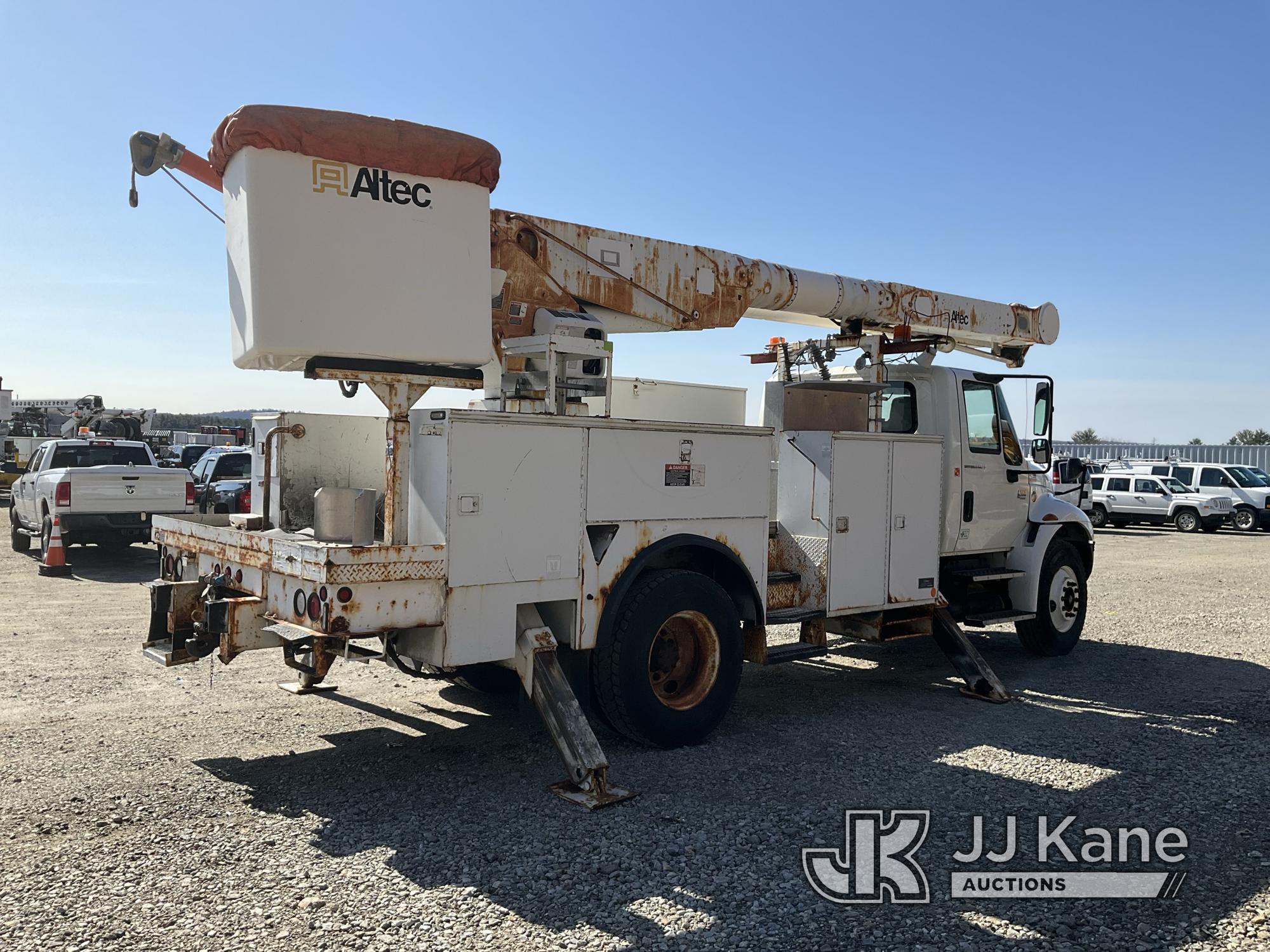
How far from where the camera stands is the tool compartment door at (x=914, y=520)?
25.3 feet

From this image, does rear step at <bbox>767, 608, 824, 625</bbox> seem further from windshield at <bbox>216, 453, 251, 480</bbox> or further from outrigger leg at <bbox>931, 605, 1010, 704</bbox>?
windshield at <bbox>216, 453, 251, 480</bbox>

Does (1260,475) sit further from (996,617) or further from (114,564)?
(114,564)

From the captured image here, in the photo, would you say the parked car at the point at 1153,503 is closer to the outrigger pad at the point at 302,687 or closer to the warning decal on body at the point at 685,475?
the warning decal on body at the point at 685,475

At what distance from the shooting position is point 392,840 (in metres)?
4.80

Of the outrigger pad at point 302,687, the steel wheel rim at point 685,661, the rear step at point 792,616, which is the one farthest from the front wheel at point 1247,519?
the outrigger pad at point 302,687

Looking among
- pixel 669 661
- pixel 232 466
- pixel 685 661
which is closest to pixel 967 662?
pixel 685 661

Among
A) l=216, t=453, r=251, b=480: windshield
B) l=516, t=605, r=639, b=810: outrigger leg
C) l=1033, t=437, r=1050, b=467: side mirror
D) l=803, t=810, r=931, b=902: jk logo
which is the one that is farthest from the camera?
l=216, t=453, r=251, b=480: windshield

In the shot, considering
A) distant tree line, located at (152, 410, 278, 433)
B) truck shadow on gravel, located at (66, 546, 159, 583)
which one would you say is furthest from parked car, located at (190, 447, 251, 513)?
distant tree line, located at (152, 410, 278, 433)

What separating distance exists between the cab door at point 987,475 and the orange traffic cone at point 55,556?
12249mm

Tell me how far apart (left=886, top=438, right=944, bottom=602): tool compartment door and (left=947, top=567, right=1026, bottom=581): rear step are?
78 centimetres

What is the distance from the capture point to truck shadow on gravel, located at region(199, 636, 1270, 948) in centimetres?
412

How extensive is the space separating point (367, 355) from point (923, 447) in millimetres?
4437

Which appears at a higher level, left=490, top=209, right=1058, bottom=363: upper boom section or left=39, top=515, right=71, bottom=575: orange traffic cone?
left=490, top=209, right=1058, bottom=363: upper boom section

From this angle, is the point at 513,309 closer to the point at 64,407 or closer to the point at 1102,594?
the point at 1102,594
